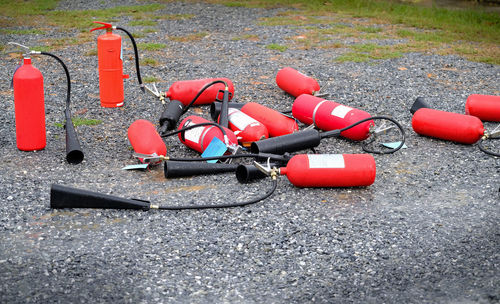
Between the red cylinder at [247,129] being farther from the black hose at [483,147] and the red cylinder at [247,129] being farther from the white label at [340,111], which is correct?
the black hose at [483,147]

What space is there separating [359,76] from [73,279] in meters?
4.82

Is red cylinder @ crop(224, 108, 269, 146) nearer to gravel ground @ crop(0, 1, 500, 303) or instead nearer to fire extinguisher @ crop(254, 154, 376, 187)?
gravel ground @ crop(0, 1, 500, 303)

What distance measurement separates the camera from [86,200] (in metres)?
3.73

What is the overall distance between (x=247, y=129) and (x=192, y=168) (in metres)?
0.65

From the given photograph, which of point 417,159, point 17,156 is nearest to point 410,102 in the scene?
point 417,159

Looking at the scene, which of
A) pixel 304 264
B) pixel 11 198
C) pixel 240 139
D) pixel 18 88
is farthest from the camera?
pixel 240 139

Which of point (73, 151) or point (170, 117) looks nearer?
point (73, 151)

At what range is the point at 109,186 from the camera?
4.12m

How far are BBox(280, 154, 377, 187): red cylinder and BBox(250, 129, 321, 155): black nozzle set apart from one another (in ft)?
1.43

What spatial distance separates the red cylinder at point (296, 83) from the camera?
19.3ft

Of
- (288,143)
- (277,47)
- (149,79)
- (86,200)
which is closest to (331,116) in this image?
(288,143)

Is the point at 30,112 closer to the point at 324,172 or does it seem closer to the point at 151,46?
the point at 324,172

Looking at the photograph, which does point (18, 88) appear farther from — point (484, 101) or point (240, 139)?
point (484, 101)

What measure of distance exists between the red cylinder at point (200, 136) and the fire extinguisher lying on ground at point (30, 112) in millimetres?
810
